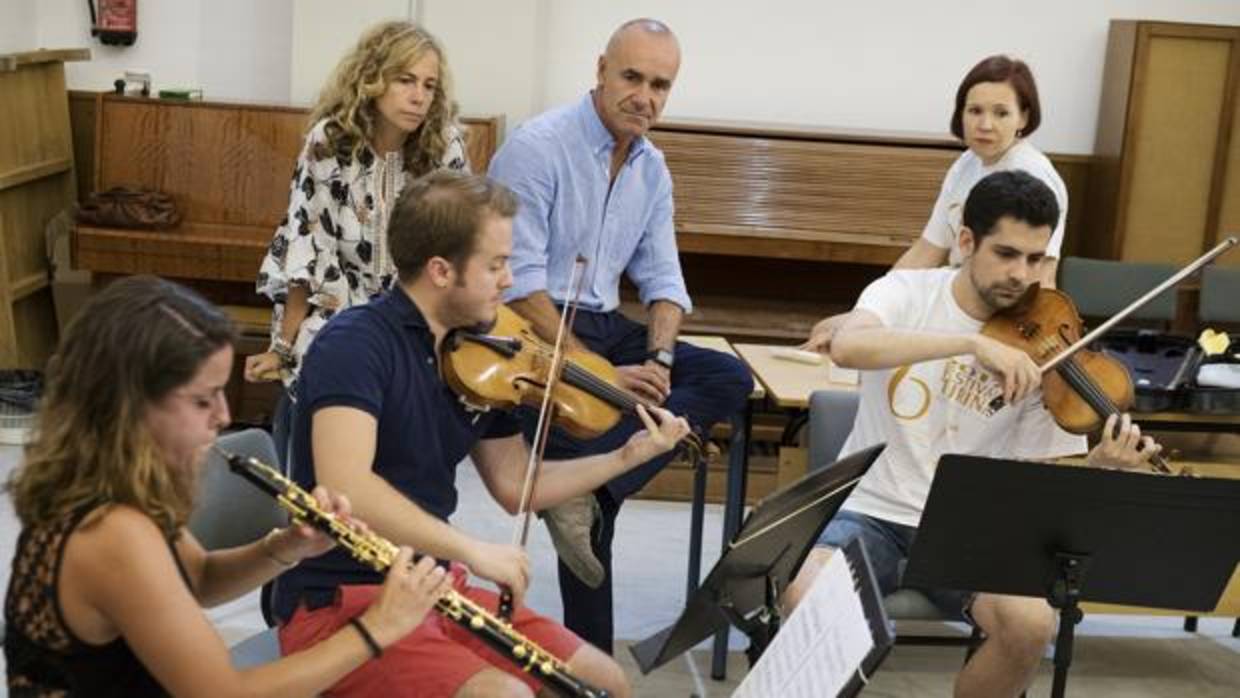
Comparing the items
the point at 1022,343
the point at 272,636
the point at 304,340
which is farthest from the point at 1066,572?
the point at 304,340

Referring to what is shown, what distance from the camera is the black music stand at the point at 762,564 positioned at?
2527 mm

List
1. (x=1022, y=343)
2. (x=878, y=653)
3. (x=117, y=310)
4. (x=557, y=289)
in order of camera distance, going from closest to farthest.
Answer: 1. (x=878, y=653)
2. (x=117, y=310)
3. (x=1022, y=343)
4. (x=557, y=289)

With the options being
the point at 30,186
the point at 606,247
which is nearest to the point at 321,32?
the point at 30,186

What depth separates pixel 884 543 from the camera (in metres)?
3.34

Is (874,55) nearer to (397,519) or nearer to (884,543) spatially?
(884,543)

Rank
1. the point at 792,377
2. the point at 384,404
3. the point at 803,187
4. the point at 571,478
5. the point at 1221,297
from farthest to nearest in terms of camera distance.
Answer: the point at 1221,297 → the point at 803,187 → the point at 792,377 → the point at 571,478 → the point at 384,404

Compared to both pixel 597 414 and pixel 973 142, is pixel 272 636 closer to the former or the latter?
pixel 597 414

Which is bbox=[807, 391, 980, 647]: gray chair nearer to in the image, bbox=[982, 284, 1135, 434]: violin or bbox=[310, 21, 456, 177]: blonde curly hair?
bbox=[982, 284, 1135, 434]: violin

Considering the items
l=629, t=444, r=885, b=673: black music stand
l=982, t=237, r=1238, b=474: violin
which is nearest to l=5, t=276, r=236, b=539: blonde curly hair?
l=629, t=444, r=885, b=673: black music stand

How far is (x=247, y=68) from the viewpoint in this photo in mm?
6727

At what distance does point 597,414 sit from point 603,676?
707 mm

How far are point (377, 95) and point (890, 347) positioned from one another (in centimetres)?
142

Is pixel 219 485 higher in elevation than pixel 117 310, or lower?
lower

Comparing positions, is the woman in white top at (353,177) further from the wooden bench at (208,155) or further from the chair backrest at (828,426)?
the wooden bench at (208,155)
